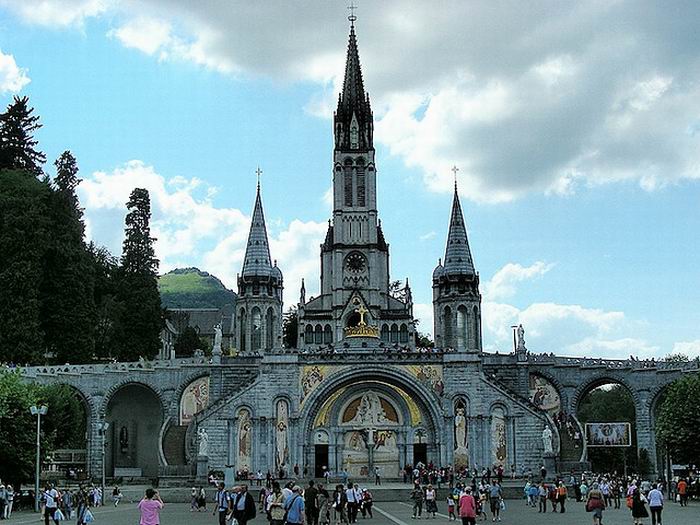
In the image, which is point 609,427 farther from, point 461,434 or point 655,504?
point 655,504

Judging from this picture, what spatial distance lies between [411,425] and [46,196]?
25.3 m

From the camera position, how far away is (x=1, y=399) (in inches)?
1463

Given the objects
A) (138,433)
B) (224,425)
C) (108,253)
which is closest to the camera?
(224,425)

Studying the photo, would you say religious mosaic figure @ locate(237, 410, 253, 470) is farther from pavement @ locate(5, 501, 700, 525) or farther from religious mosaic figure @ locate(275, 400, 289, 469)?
pavement @ locate(5, 501, 700, 525)

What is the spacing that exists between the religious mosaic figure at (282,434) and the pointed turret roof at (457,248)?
21748 mm

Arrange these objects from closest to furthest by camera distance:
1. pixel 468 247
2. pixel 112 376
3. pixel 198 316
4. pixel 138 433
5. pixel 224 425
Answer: pixel 224 425
pixel 112 376
pixel 138 433
pixel 468 247
pixel 198 316

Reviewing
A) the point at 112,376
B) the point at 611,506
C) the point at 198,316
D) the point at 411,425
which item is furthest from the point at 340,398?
the point at 198,316

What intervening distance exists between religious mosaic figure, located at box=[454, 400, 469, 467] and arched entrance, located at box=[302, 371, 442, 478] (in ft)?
3.60

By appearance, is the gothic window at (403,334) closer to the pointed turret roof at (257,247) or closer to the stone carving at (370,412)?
the pointed turret roof at (257,247)

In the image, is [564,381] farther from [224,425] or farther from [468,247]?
[224,425]

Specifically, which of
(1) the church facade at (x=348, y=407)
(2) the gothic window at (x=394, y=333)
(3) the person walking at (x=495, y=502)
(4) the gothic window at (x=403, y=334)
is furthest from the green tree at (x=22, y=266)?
(4) the gothic window at (x=403, y=334)

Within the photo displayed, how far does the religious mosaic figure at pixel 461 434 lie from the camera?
54.3m

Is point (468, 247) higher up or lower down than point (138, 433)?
higher up

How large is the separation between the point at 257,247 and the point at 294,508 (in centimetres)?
5746
